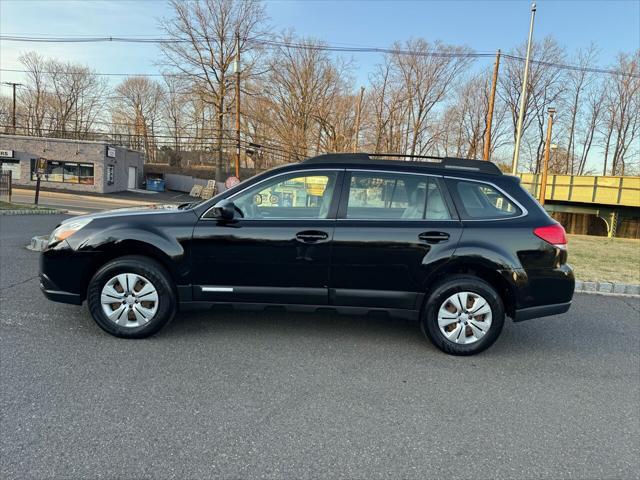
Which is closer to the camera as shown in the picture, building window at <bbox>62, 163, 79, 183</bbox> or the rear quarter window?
the rear quarter window

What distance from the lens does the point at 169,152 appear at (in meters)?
57.2

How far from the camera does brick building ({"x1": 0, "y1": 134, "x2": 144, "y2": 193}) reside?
3127cm

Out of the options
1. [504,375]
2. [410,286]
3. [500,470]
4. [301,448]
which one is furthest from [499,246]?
[301,448]

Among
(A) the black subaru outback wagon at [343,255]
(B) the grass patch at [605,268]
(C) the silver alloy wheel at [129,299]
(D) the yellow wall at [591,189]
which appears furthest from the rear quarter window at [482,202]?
(D) the yellow wall at [591,189]

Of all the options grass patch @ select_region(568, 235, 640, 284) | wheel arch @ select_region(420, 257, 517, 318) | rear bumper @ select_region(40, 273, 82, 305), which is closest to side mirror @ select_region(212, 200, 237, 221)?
rear bumper @ select_region(40, 273, 82, 305)

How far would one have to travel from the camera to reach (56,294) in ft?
13.3

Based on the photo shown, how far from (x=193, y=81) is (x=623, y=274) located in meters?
38.9

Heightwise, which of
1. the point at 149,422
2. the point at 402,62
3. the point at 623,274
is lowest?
the point at 149,422

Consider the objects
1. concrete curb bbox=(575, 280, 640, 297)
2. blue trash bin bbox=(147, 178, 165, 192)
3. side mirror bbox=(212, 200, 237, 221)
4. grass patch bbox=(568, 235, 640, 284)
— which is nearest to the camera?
side mirror bbox=(212, 200, 237, 221)

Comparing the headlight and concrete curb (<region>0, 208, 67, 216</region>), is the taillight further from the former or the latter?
concrete curb (<region>0, 208, 67, 216</region>)

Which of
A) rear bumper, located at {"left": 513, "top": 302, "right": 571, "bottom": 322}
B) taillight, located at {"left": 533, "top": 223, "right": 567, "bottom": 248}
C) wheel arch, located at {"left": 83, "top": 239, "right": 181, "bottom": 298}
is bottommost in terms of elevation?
rear bumper, located at {"left": 513, "top": 302, "right": 571, "bottom": 322}

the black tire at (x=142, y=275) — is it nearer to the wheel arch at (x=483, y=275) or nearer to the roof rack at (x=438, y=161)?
the roof rack at (x=438, y=161)

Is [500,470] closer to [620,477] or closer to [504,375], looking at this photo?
[620,477]

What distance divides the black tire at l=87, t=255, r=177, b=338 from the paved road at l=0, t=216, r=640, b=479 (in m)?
0.13
